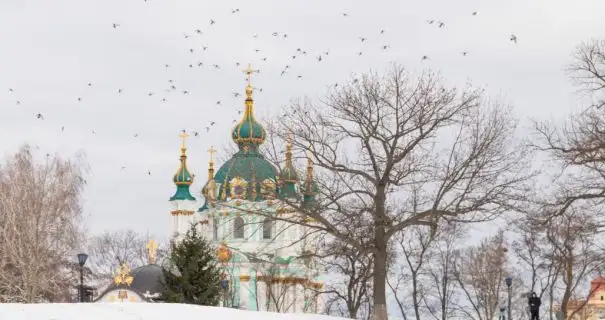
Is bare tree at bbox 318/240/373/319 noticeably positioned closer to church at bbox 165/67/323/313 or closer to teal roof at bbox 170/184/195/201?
church at bbox 165/67/323/313

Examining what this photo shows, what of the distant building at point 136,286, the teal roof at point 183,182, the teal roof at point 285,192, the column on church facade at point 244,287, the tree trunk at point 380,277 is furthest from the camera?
the teal roof at point 183,182

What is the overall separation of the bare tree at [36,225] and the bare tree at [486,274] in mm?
22137

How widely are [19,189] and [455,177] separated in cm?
2169

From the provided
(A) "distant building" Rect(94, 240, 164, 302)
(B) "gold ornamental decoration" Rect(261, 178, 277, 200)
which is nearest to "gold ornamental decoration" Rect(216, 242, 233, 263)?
(A) "distant building" Rect(94, 240, 164, 302)

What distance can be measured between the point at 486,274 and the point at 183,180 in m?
36.2

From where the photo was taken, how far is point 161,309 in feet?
85.5

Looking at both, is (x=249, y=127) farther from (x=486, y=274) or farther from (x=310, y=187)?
(x=310, y=187)

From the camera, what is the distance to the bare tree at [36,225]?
46.3m

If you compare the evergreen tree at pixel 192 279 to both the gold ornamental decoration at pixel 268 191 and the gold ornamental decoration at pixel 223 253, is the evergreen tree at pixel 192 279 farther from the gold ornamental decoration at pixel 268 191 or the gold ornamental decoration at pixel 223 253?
the gold ornamental decoration at pixel 223 253

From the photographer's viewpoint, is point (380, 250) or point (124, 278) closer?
point (380, 250)

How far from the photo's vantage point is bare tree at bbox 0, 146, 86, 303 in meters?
46.3

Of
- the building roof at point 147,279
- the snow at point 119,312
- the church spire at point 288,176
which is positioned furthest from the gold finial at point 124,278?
the snow at point 119,312

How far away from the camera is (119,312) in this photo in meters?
24.7

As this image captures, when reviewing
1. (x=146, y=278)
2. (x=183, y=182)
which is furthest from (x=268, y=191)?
(x=183, y=182)
